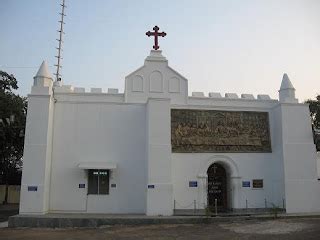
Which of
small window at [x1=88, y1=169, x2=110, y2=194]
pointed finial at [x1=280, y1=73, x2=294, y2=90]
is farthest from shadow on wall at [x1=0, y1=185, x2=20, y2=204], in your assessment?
pointed finial at [x1=280, y1=73, x2=294, y2=90]

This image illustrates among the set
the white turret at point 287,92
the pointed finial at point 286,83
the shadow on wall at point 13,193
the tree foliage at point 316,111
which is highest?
the tree foliage at point 316,111

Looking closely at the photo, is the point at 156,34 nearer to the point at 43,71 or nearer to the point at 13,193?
the point at 43,71

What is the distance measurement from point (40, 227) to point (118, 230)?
3.59 metres

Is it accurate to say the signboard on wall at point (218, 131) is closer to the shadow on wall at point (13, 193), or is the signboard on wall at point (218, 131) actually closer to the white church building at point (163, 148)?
the white church building at point (163, 148)

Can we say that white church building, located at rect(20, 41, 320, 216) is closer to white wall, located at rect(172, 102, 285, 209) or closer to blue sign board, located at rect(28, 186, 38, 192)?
white wall, located at rect(172, 102, 285, 209)

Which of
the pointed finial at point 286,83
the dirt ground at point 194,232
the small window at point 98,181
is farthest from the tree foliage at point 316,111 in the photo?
the small window at point 98,181

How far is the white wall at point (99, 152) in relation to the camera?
697 inches

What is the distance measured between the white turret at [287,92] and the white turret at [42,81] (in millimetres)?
12337

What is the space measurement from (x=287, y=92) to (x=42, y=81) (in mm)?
12932

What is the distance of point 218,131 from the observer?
1894 cm

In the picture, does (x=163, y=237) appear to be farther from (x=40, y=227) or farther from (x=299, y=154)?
(x=299, y=154)

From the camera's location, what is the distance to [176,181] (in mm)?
18234

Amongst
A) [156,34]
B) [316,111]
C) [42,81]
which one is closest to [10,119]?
[42,81]

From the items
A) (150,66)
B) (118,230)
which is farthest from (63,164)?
(150,66)
